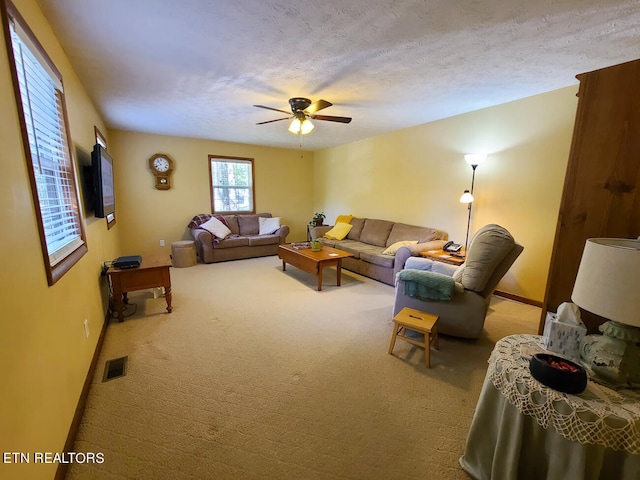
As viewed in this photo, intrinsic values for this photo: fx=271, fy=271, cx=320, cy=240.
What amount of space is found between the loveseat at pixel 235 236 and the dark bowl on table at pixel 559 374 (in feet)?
16.1

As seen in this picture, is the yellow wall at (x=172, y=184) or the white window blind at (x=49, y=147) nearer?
the white window blind at (x=49, y=147)

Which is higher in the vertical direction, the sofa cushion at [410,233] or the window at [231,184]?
the window at [231,184]

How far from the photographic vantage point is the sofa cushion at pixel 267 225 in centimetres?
595

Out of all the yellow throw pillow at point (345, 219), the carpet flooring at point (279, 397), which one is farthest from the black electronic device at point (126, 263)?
the yellow throw pillow at point (345, 219)

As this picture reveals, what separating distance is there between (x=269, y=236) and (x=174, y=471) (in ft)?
14.9

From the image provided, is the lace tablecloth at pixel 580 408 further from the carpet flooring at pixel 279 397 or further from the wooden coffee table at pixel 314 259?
the wooden coffee table at pixel 314 259

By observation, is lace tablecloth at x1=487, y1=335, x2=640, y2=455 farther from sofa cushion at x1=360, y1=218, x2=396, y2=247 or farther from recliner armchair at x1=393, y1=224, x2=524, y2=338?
sofa cushion at x1=360, y1=218, x2=396, y2=247

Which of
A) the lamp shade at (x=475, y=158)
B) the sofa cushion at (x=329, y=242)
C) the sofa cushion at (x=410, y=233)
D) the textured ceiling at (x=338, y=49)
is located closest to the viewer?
the textured ceiling at (x=338, y=49)

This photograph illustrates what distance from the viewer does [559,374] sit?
3.44ft

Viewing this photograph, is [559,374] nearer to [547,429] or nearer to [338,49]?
[547,429]

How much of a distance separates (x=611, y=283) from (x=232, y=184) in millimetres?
6088

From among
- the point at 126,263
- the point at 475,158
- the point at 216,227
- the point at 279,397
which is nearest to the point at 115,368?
the point at 126,263

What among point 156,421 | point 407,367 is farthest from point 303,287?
point 156,421

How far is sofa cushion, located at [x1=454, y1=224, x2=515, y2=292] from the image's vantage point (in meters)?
2.17
